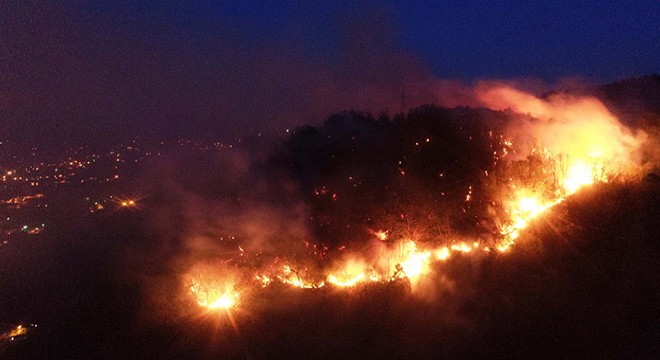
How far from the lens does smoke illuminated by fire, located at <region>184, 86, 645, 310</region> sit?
8172 millimetres

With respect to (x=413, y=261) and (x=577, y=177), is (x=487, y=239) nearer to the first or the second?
(x=413, y=261)

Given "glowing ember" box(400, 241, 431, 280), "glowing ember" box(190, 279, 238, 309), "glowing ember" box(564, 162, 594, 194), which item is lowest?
"glowing ember" box(190, 279, 238, 309)

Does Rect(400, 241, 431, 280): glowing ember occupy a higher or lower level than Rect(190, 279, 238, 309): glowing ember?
higher

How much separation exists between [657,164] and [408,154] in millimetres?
4673

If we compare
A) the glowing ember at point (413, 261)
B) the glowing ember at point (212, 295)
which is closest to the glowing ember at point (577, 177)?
the glowing ember at point (413, 261)

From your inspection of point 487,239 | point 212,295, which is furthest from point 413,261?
point 212,295

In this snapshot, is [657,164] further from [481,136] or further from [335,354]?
[335,354]

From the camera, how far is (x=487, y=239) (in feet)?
27.4

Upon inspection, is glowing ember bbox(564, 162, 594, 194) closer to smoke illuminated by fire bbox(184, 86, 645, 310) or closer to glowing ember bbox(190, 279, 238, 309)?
smoke illuminated by fire bbox(184, 86, 645, 310)

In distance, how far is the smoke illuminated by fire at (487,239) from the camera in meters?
8.17

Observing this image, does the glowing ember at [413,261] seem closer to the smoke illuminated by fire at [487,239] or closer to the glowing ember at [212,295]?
the smoke illuminated by fire at [487,239]

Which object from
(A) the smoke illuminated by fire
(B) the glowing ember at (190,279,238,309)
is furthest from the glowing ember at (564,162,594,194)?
(B) the glowing ember at (190,279,238,309)

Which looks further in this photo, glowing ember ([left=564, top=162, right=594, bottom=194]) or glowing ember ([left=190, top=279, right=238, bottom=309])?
glowing ember ([left=564, top=162, right=594, bottom=194])

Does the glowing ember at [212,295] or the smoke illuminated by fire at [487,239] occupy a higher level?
the smoke illuminated by fire at [487,239]
